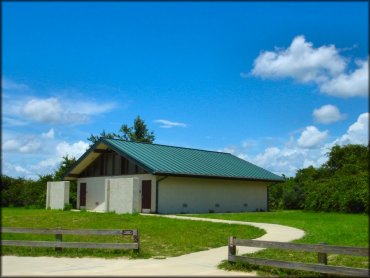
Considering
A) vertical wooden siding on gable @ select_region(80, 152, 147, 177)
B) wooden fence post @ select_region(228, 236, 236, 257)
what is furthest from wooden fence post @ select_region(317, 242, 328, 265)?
vertical wooden siding on gable @ select_region(80, 152, 147, 177)

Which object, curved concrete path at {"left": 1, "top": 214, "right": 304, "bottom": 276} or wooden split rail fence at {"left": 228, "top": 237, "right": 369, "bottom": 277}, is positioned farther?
curved concrete path at {"left": 1, "top": 214, "right": 304, "bottom": 276}

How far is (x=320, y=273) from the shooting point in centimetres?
1079

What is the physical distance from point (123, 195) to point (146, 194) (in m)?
1.68

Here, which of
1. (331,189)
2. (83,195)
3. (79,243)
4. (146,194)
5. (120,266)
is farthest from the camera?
(83,195)

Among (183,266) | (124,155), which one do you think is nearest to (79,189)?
(124,155)

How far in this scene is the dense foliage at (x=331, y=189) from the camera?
28.5 metres

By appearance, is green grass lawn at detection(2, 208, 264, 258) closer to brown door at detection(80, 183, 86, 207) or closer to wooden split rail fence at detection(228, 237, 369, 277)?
wooden split rail fence at detection(228, 237, 369, 277)

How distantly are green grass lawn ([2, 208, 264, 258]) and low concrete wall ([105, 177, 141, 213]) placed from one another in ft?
9.84

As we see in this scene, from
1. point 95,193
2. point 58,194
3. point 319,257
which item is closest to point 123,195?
point 95,193

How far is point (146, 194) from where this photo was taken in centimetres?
2923

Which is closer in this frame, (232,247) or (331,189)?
(232,247)

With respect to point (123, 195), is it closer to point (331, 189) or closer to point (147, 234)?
point (147, 234)

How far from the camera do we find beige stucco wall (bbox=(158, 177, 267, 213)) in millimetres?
29312

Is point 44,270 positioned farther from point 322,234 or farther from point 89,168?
point 89,168
